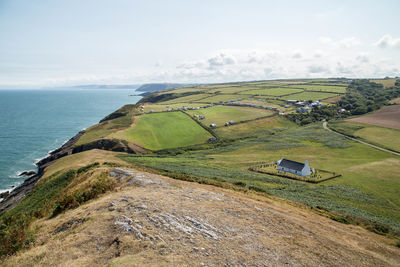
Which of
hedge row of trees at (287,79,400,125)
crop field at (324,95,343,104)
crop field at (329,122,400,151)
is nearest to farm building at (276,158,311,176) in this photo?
crop field at (329,122,400,151)

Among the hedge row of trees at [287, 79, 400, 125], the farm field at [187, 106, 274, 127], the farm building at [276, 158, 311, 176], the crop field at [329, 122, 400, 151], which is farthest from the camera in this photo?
the hedge row of trees at [287, 79, 400, 125]

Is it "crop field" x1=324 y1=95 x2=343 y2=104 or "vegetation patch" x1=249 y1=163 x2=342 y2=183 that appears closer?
"vegetation patch" x1=249 y1=163 x2=342 y2=183

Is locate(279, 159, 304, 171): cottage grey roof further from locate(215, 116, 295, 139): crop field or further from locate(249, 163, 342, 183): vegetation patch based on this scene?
locate(215, 116, 295, 139): crop field

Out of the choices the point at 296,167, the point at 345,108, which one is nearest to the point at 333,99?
the point at 345,108

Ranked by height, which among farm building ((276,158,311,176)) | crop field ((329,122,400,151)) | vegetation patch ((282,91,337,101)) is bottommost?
farm building ((276,158,311,176))

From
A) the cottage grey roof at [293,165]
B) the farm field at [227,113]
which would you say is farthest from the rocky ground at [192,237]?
the farm field at [227,113]

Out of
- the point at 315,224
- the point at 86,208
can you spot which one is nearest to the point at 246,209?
the point at 315,224
